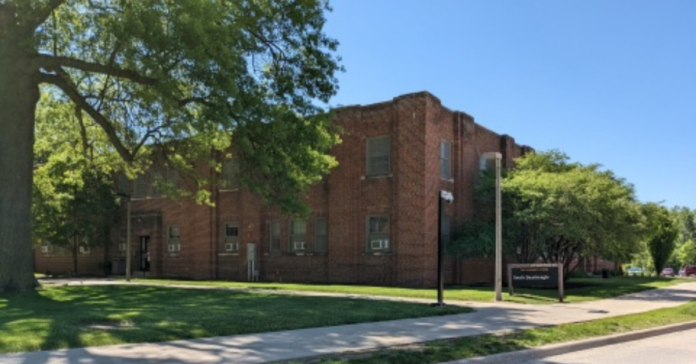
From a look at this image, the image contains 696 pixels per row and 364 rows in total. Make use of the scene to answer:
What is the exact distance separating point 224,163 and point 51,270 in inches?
655

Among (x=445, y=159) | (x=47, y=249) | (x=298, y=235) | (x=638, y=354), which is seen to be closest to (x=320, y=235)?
(x=298, y=235)

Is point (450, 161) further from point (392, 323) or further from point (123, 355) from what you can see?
point (123, 355)

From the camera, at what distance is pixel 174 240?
34125mm

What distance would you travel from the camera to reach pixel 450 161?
26.7 metres

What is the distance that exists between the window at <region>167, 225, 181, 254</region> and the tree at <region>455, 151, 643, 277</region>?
55.8 feet

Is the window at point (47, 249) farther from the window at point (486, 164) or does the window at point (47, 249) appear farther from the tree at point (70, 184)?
the window at point (486, 164)

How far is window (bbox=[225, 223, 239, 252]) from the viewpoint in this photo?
Result: 101 ft

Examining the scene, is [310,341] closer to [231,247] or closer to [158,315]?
[158,315]

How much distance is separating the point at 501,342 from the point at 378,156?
53.4ft

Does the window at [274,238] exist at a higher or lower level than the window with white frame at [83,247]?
higher

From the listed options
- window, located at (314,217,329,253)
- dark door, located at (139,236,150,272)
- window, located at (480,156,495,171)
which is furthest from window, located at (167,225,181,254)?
window, located at (480,156,495,171)

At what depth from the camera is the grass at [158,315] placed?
952 cm

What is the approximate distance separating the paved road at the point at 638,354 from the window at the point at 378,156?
1472 cm

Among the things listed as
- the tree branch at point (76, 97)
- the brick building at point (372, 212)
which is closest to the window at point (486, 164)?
the brick building at point (372, 212)
